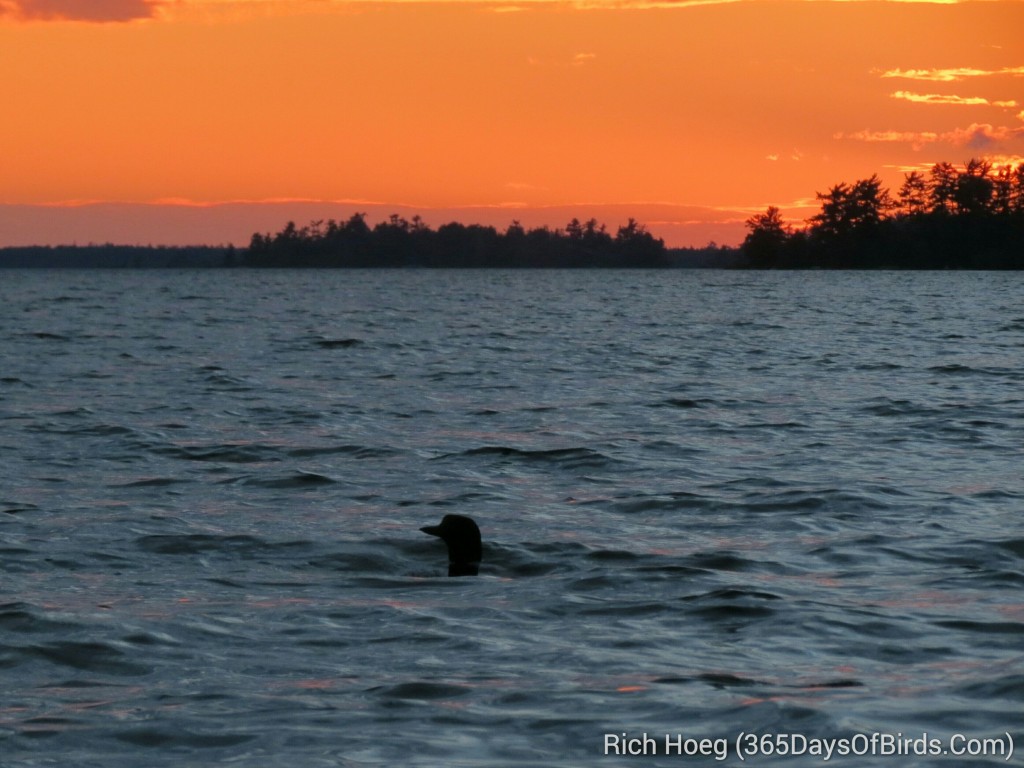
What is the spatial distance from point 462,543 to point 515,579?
0.61m

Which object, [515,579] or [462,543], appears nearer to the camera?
[515,579]

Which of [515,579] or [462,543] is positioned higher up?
[462,543]

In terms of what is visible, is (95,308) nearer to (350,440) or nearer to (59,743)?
(350,440)

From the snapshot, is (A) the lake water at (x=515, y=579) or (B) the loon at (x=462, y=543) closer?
(A) the lake water at (x=515, y=579)

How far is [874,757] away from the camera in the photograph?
6.13m

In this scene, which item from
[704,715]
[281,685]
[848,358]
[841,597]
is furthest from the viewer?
[848,358]

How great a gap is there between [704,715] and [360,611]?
300 centimetres

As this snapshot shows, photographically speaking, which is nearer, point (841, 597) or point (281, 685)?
point (281, 685)

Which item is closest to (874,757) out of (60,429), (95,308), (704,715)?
(704,715)

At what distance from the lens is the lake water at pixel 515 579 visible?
6562 millimetres

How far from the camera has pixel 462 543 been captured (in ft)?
33.9

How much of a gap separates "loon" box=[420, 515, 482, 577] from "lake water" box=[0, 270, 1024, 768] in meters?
0.17

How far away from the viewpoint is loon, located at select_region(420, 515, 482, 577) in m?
10.2

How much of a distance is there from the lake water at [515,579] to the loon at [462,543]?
0.17m
